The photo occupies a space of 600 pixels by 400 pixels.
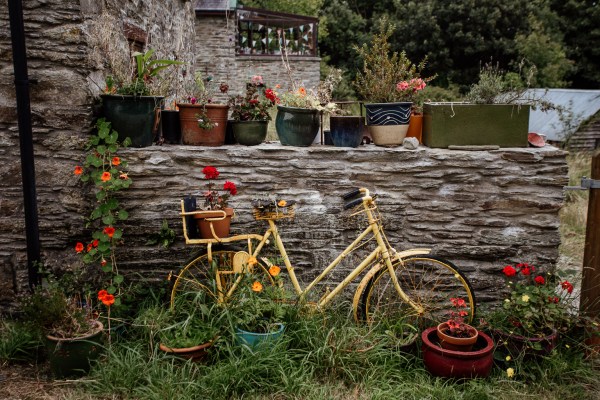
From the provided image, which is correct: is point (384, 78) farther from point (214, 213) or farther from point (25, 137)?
point (25, 137)

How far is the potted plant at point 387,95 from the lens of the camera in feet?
13.5

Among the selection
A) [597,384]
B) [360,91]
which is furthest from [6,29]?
[597,384]

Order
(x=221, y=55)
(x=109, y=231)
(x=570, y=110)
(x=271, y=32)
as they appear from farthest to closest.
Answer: (x=271, y=32), (x=221, y=55), (x=570, y=110), (x=109, y=231)

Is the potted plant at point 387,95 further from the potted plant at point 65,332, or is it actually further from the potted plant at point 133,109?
the potted plant at point 65,332

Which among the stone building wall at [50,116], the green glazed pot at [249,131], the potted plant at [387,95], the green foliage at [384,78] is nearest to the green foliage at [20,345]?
the stone building wall at [50,116]

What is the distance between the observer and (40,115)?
152 inches

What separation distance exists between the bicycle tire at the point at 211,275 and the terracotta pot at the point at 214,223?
0.44ft

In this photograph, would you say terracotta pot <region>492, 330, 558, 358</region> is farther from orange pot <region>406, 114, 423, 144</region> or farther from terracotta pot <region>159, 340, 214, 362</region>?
terracotta pot <region>159, 340, 214, 362</region>

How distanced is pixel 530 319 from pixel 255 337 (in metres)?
1.86

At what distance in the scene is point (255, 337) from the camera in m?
3.37

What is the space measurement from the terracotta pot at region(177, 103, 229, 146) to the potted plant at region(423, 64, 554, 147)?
1.64 metres

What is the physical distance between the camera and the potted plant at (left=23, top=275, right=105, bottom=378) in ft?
10.8

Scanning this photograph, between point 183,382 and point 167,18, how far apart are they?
18.0ft

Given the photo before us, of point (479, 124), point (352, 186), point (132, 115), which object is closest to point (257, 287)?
point (352, 186)
